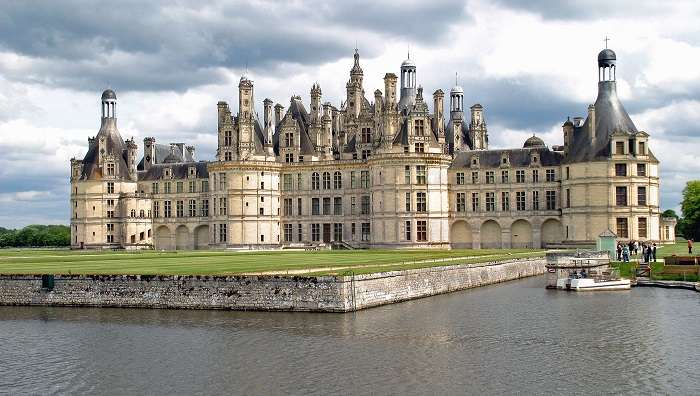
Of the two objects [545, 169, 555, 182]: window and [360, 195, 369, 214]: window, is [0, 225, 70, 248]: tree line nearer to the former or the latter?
[360, 195, 369, 214]: window

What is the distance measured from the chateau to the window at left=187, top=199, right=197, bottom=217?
157 millimetres

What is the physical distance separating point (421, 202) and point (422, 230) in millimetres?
2478

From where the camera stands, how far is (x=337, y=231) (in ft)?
263

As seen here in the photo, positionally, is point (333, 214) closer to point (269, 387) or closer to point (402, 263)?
point (402, 263)

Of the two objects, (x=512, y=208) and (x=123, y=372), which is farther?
(x=512, y=208)

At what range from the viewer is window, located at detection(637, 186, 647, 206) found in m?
70.3

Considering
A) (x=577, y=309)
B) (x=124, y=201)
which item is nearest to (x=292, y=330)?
(x=577, y=309)

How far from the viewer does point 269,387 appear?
22.1m

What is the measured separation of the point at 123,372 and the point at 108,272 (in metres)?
17.5

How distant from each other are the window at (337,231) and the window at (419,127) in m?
12.9

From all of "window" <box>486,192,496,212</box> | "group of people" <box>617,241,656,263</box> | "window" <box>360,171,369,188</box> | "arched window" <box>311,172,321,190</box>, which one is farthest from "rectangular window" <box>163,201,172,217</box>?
"group of people" <box>617,241,656,263</box>

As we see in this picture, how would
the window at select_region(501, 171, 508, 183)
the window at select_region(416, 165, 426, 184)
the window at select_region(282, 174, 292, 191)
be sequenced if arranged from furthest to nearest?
the window at select_region(282, 174, 292, 191)
the window at select_region(501, 171, 508, 183)
the window at select_region(416, 165, 426, 184)

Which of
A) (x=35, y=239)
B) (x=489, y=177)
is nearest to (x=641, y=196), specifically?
(x=489, y=177)

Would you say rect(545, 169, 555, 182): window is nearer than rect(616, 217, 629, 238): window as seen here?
No
